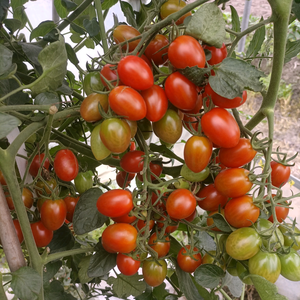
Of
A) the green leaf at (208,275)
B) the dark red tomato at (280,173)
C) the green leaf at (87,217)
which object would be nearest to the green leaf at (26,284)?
the green leaf at (87,217)

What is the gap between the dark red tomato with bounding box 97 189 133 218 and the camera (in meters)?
0.33

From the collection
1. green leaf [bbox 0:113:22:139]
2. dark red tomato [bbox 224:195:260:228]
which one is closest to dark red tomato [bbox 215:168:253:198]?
dark red tomato [bbox 224:195:260:228]

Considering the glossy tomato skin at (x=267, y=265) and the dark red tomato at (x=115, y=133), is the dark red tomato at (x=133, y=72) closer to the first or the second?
the dark red tomato at (x=115, y=133)

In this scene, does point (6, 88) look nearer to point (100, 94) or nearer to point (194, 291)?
point (100, 94)

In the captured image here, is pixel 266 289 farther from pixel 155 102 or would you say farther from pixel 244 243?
pixel 155 102

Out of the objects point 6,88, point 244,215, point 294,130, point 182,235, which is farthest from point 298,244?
point 294,130

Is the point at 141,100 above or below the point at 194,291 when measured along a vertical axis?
above

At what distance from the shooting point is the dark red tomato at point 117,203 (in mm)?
330

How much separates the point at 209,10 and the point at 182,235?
1.23 m

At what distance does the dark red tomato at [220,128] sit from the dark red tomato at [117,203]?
0.12 m

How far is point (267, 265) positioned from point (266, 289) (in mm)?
24

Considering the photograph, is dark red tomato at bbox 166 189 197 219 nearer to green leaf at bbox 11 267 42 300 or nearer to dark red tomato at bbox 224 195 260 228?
dark red tomato at bbox 224 195 260 228

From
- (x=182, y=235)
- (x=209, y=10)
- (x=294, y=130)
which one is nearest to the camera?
(x=209, y=10)

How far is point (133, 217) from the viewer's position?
0.36 meters
